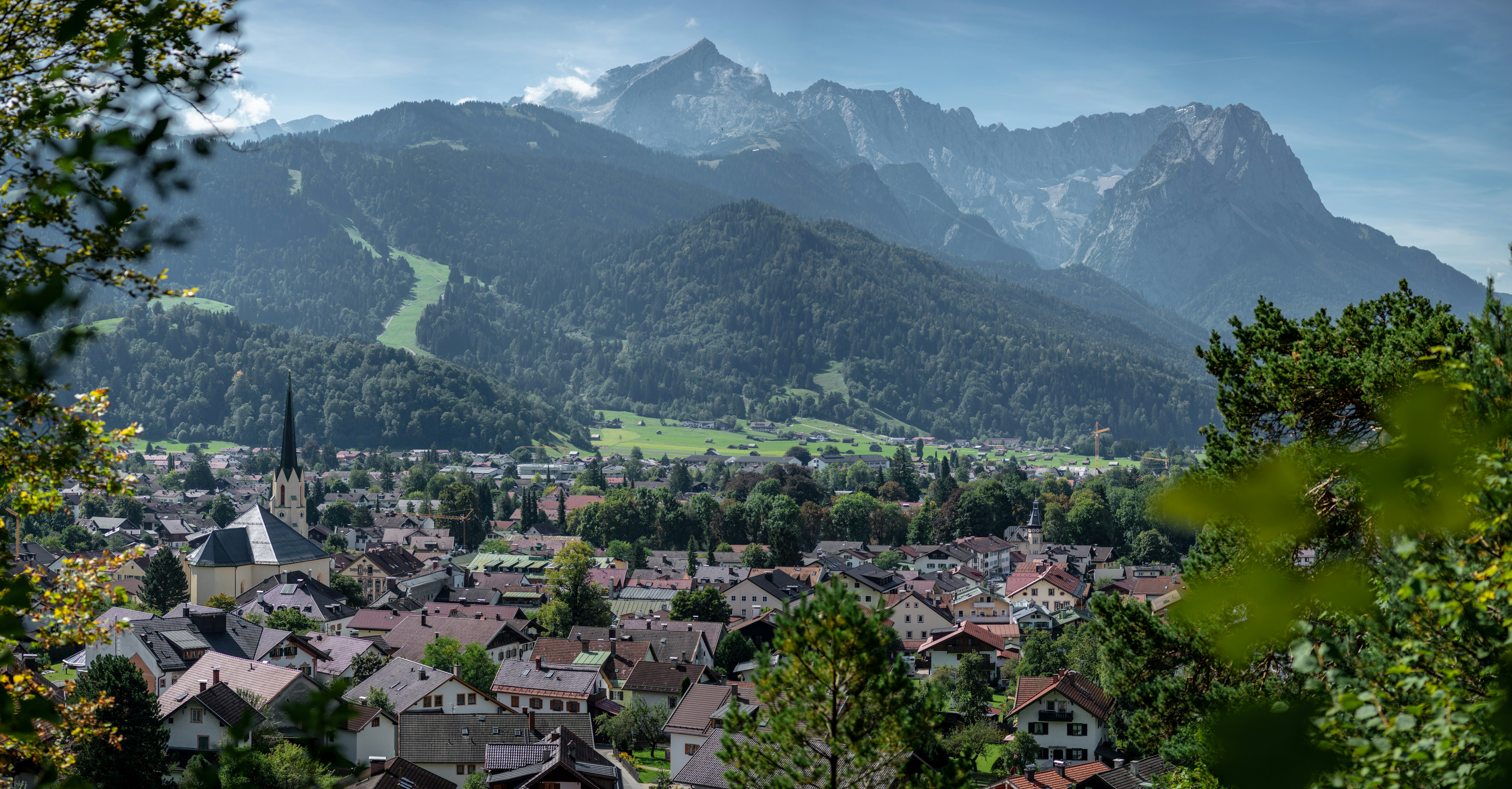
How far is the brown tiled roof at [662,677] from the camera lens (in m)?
36.8

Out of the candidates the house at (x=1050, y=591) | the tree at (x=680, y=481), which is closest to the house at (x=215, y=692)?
the house at (x=1050, y=591)

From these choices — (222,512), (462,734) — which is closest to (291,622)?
(462,734)

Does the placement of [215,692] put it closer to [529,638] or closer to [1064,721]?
[529,638]

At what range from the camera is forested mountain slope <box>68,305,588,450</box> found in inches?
6147

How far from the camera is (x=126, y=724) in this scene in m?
23.2

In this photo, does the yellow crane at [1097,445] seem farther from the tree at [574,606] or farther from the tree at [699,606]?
the tree at [574,606]

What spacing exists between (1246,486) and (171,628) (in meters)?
44.0

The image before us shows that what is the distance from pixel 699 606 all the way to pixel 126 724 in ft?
94.4

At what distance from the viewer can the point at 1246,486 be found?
5.35ft

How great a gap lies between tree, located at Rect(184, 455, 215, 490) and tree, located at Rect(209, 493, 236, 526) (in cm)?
2455

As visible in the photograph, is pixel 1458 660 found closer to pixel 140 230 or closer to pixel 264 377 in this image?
pixel 140 230

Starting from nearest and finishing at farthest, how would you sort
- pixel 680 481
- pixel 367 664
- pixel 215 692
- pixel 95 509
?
pixel 215 692 < pixel 367 664 < pixel 95 509 < pixel 680 481

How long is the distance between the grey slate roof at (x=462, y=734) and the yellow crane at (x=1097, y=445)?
419ft

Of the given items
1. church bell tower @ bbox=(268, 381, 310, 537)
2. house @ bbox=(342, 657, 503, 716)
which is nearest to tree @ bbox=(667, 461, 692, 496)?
church bell tower @ bbox=(268, 381, 310, 537)
